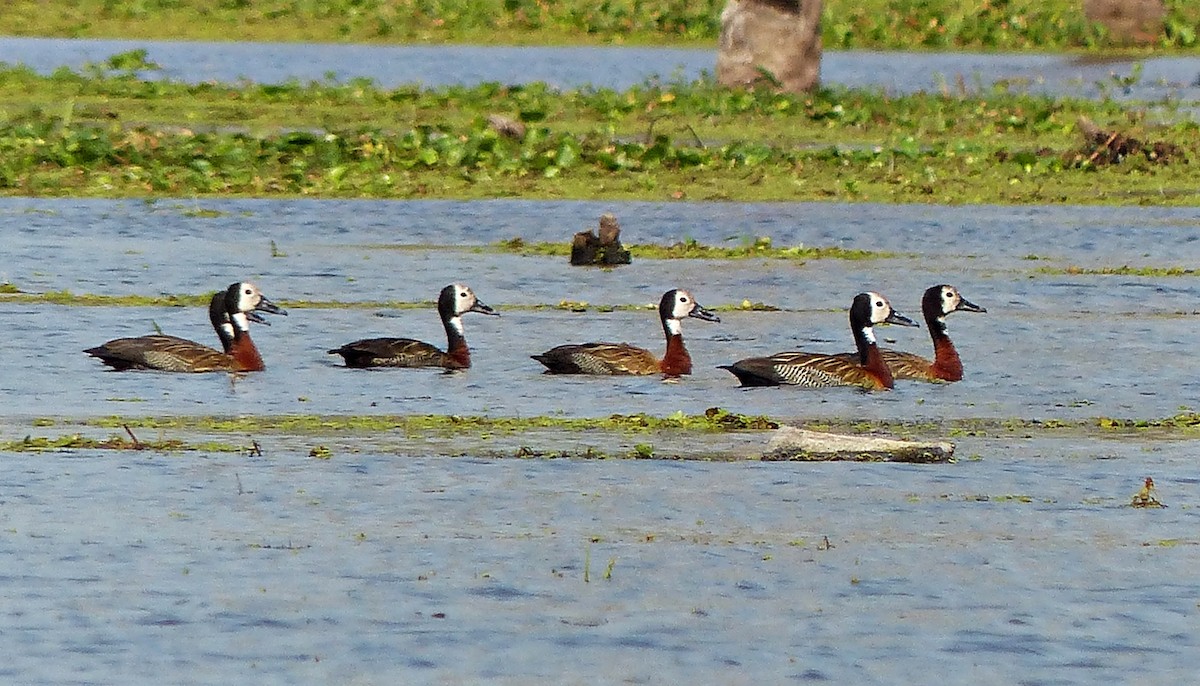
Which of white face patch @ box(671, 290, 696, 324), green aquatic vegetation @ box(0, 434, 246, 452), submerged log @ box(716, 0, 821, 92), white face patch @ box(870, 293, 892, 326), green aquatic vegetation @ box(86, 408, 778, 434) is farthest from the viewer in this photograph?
submerged log @ box(716, 0, 821, 92)

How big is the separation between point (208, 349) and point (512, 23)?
28.5 meters

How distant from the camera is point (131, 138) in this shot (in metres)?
25.1

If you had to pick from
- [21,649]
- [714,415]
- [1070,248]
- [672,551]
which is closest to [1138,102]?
[1070,248]

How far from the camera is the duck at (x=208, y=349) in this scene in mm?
14555

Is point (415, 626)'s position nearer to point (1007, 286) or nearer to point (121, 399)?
point (121, 399)

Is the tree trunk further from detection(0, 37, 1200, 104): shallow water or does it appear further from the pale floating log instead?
the pale floating log

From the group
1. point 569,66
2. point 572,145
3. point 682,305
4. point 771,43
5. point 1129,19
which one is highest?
point 1129,19

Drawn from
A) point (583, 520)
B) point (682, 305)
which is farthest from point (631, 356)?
point (583, 520)

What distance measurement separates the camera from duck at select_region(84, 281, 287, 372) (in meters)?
14.6

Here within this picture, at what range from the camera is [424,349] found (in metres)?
15.0

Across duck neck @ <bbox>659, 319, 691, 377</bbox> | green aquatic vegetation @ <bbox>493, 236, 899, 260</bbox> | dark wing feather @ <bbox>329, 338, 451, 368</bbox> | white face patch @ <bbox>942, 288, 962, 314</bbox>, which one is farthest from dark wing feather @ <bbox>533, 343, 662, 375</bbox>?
green aquatic vegetation @ <bbox>493, 236, 899, 260</bbox>

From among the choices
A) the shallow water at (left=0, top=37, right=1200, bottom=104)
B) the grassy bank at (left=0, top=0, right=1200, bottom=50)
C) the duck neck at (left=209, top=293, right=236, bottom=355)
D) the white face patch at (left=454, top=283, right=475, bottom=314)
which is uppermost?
the grassy bank at (left=0, top=0, right=1200, bottom=50)

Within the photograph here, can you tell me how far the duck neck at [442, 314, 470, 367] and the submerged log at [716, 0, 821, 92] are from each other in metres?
15.9

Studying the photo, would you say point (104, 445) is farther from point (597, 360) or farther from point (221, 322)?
point (221, 322)
